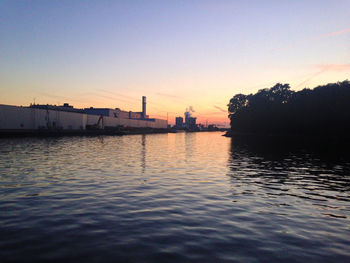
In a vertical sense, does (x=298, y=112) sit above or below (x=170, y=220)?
above

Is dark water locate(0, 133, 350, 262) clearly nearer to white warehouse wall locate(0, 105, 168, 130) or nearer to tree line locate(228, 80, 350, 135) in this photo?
white warehouse wall locate(0, 105, 168, 130)

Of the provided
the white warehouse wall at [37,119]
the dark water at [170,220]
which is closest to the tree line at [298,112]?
the dark water at [170,220]

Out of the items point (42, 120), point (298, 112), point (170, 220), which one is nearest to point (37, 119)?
point (42, 120)

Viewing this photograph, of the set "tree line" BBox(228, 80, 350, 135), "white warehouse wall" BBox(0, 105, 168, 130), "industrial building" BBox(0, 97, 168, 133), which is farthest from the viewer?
"tree line" BBox(228, 80, 350, 135)

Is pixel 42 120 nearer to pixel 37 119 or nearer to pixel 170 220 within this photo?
pixel 37 119

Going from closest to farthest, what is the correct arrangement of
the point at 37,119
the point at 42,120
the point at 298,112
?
the point at 37,119
the point at 42,120
the point at 298,112

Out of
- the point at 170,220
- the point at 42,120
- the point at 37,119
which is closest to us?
the point at 170,220

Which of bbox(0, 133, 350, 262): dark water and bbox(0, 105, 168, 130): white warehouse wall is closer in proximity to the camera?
bbox(0, 133, 350, 262): dark water

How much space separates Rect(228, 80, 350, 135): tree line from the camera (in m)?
94.9

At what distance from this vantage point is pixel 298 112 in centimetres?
11150

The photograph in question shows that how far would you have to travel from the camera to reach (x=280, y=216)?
12102 mm

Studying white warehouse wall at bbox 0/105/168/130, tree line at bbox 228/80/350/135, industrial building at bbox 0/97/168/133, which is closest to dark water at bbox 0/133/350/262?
white warehouse wall at bbox 0/105/168/130

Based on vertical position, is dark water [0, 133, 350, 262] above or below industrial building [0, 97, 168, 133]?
below

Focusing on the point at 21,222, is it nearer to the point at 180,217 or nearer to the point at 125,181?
the point at 180,217
